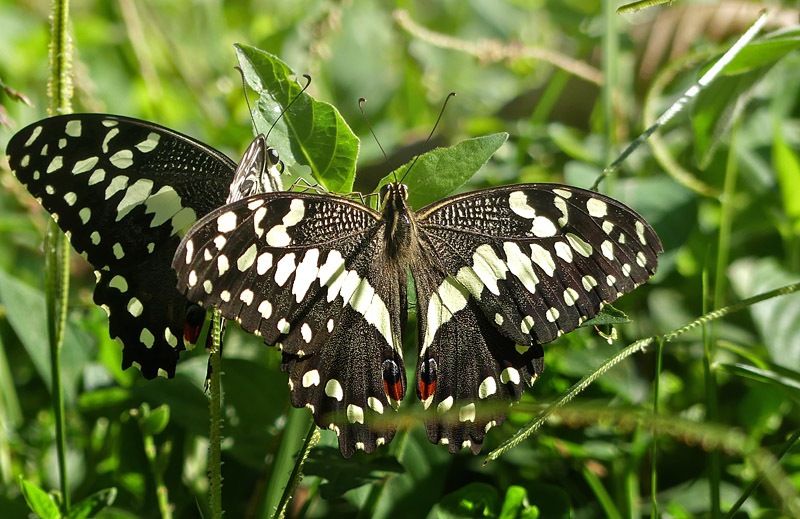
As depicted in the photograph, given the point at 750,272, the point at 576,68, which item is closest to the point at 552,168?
the point at 576,68

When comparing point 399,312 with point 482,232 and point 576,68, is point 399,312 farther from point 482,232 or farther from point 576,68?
point 576,68

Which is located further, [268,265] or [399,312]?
[399,312]

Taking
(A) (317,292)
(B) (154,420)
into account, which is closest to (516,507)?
(A) (317,292)

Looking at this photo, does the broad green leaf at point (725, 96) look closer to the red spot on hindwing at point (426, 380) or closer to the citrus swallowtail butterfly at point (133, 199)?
the red spot on hindwing at point (426, 380)

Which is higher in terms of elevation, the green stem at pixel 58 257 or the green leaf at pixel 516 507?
the green stem at pixel 58 257

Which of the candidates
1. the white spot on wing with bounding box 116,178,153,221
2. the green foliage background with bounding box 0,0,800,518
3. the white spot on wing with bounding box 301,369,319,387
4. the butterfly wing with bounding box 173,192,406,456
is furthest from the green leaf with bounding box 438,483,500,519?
the white spot on wing with bounding box 116,178,153,221

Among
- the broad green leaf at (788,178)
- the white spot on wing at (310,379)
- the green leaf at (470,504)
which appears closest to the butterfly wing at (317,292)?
the white spot on wing at (310,379)
